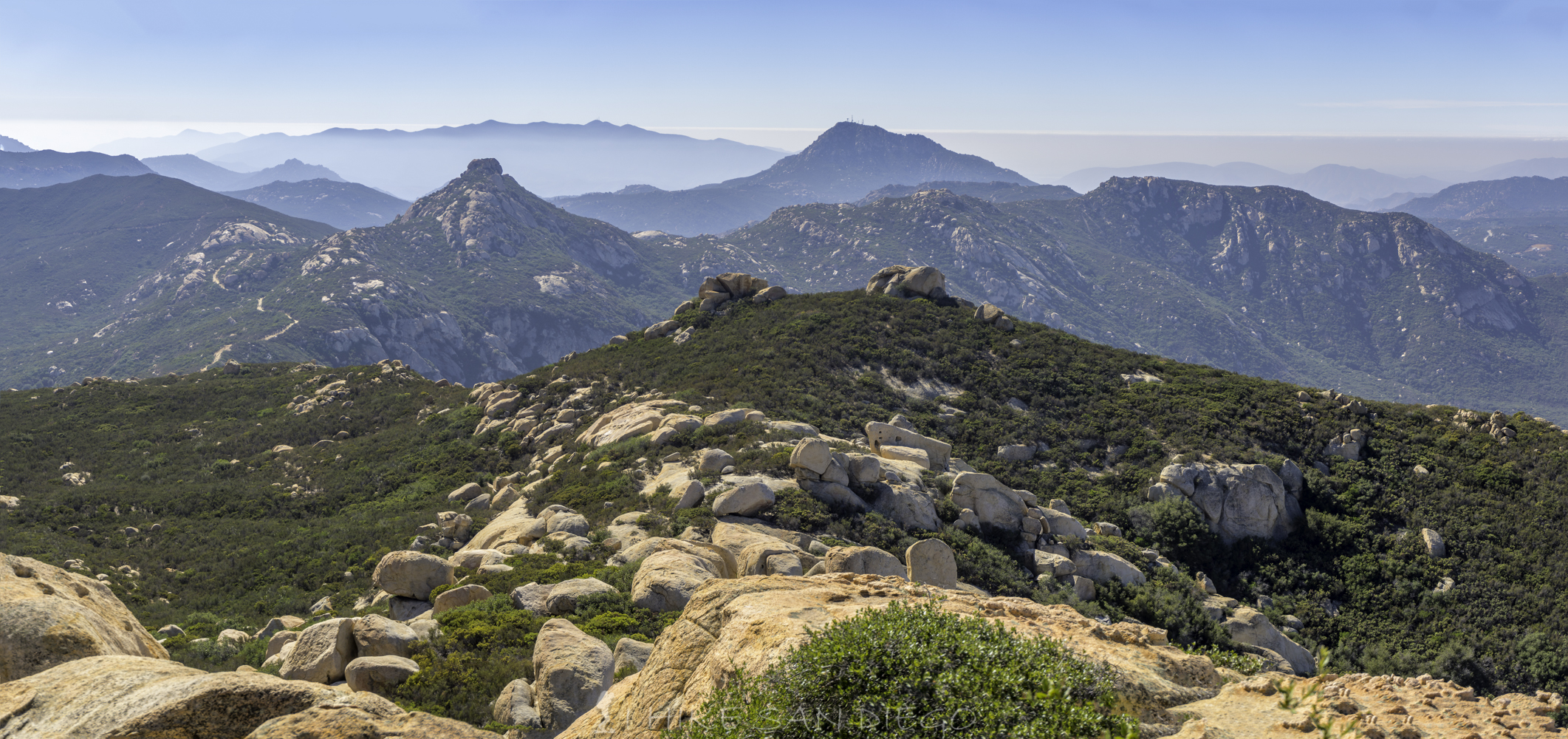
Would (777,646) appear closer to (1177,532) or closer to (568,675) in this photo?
(568,675)

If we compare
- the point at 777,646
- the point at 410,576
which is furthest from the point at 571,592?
the point at 777,646

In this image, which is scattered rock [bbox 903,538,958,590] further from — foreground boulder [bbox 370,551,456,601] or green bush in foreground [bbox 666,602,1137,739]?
foreground boulder [bbox 370,551,456,601]

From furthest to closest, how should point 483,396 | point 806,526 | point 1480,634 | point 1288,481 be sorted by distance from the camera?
point 483,396 < point 1288,481 < point 1480,634 < point 806,526

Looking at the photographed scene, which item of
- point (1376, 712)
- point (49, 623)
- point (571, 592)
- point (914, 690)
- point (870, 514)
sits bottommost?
point (870, 514)

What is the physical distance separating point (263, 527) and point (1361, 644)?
207 feet

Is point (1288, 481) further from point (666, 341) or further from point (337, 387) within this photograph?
point (337, 387)

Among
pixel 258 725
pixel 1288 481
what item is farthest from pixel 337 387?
pixel 1288 481

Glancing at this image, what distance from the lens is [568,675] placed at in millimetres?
15664

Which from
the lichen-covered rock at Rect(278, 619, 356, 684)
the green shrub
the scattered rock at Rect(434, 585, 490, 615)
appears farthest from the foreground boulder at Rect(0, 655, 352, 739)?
the green shrub

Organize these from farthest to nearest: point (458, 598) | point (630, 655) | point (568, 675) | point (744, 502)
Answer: point (744, 502) → point (458, 598) → point (630, 655) → point (568, 675)

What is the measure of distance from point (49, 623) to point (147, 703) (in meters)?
5.88

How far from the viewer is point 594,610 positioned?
21234 millimetres

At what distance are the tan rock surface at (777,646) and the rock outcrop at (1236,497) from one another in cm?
3151

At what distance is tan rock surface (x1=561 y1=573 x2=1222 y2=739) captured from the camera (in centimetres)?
1108
